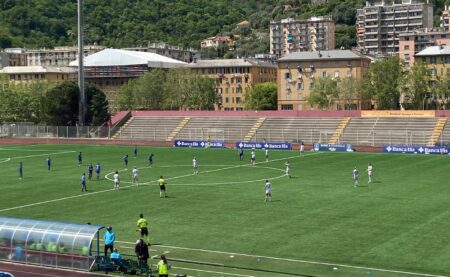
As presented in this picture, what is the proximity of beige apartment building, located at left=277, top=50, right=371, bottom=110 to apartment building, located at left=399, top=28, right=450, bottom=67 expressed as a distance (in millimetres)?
34827

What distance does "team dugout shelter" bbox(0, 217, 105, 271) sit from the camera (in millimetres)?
30547

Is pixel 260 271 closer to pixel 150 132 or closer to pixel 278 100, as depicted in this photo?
pixel 150 132

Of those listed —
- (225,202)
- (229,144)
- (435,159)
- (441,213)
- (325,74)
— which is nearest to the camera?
(441,213)

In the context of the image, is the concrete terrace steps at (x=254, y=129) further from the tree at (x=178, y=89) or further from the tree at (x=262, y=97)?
the tree at (x=262, y=97)

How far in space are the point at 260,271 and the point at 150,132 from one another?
A: 84.7m

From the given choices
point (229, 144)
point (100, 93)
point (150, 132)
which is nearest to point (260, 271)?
point (229, 144)

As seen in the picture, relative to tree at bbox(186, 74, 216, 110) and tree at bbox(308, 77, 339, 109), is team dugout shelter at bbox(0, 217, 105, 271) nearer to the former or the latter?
tree at bbox(308, 77, 339, 109)

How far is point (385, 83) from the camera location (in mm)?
127562

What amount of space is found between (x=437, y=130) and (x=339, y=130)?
44.6 feet

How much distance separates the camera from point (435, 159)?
76875mm

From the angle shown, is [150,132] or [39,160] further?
[150,132]

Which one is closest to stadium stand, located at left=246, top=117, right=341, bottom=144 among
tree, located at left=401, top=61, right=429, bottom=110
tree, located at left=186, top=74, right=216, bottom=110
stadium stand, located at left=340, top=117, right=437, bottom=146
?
stadium stand, located at left=340, top=117, right=437, bottom=146

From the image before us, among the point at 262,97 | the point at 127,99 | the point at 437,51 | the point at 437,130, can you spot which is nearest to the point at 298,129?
the point at 437,130

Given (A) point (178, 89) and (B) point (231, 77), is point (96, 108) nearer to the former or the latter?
(A) point (178, 89)
